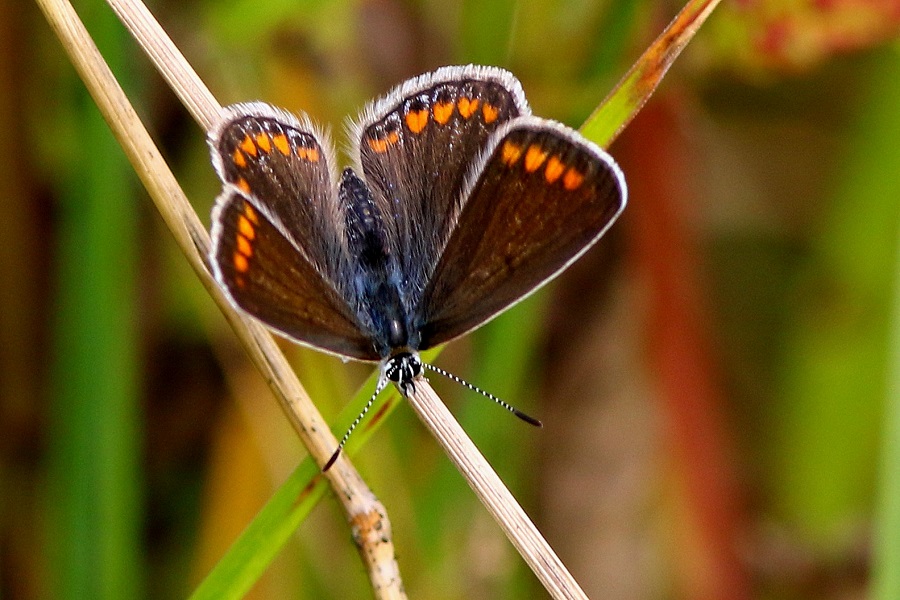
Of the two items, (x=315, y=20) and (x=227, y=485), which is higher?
(x=315, y=20)

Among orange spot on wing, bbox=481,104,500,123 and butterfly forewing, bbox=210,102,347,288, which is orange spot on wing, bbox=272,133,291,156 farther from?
orange spot on wing, bbox=481,104,500,123

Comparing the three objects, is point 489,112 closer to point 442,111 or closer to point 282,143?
point 442,111

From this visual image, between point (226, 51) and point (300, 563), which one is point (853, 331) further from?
point (226, 51)

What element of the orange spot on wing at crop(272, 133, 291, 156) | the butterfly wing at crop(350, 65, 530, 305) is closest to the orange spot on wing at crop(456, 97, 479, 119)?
the butterfly wing at crop(350, 65, 530, 305)

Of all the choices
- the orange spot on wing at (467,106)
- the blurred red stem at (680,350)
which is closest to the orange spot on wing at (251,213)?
the orange spot on wing at (467,106)

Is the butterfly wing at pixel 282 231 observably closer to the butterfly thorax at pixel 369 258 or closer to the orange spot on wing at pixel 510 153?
the butterfly thorax at pixel 369 258

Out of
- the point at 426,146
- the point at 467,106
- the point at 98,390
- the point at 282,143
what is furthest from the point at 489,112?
the point at 98,390

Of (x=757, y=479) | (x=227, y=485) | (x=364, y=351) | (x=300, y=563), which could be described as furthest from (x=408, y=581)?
(x=757, y=479)
